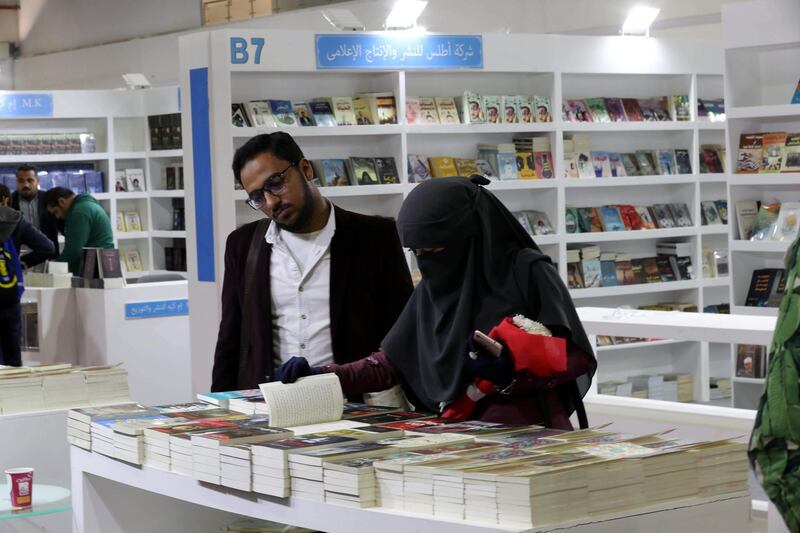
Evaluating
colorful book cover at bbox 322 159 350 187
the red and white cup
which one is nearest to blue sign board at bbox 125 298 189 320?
colorful book cover at bbox 322 159 350 187

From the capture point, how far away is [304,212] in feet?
11.5

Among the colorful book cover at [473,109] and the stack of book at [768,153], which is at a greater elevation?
the colorful book cover at [473,109]

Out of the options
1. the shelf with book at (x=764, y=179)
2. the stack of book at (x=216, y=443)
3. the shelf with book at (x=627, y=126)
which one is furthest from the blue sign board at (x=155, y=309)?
the stack of book at (x=216, y=443)

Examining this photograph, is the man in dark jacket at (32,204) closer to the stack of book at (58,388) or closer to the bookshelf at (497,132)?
the bookshelf at (497,132)

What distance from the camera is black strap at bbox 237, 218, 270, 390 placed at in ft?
11.8

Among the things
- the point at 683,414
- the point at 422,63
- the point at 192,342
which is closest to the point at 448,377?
the point at 683,414

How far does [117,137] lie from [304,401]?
31.1 ft

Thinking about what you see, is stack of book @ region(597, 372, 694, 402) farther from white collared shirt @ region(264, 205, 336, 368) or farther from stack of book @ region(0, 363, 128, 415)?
white collared shirt @ region(264, 205, 336, 368)

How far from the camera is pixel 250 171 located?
355 centimetres

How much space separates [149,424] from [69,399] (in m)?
1.35

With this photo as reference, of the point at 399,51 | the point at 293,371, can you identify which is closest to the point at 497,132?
the point at 399,51

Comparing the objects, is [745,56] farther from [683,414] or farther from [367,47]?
[683,414]

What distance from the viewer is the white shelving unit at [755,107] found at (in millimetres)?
6492

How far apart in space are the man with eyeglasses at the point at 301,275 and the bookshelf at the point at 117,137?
26.2 ft
